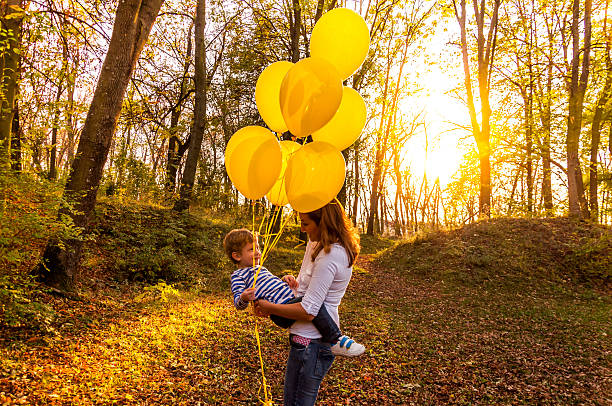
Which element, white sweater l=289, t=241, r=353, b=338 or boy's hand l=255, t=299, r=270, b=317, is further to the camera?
boy's hand l=255, t=299, r=270, b=317

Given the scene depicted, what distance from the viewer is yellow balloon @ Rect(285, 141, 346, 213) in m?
2.26

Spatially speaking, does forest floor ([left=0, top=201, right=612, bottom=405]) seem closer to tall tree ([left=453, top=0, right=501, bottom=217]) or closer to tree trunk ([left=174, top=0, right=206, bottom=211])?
tree trunk ([left=174, top=0, right=206, bottom=211])

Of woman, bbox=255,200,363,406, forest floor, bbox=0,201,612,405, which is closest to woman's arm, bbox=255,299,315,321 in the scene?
woman, bbox=255,200,363,406

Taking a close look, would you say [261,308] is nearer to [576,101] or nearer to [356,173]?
[576,101]

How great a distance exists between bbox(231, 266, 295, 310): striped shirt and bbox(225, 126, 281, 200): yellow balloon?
502 mm

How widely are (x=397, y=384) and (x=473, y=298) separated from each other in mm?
4790

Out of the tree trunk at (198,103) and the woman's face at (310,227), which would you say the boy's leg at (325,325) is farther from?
the tree trunk at (198,103)

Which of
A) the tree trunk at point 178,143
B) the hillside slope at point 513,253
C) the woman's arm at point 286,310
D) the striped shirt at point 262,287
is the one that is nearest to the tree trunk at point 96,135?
the striped shirt at point 262,287

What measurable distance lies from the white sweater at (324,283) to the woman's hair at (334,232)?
3cm

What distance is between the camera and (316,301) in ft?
6.47

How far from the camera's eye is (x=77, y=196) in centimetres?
492

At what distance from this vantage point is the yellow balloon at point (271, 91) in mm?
2764

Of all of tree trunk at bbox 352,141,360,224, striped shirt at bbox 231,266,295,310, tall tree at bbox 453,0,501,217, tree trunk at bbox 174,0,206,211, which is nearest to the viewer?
striped shirt at bbox 231,266,295,310

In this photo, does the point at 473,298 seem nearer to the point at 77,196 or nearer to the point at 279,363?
the point at 279,363
